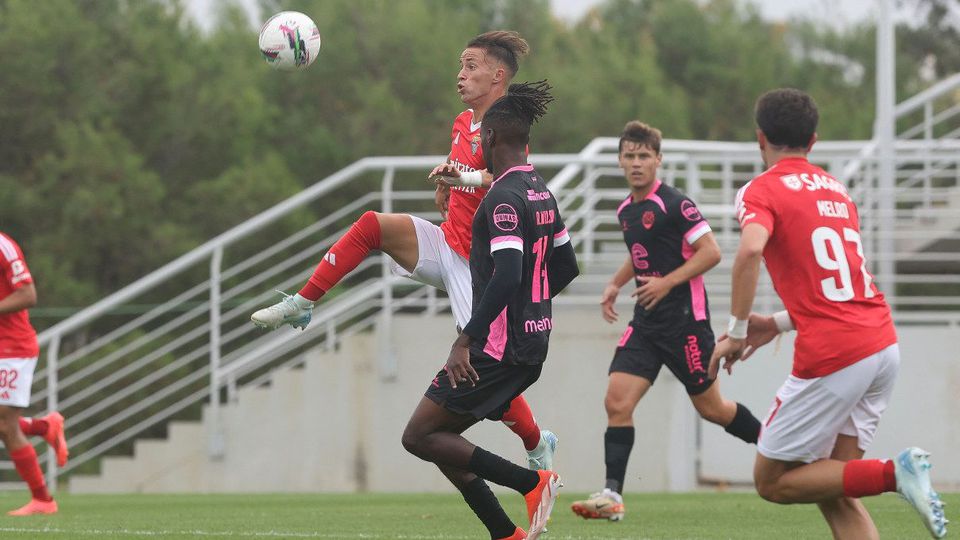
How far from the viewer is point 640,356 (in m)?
9.31

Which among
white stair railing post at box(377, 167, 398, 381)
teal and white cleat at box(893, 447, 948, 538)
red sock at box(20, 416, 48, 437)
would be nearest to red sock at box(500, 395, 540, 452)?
teal and white cleat at box(893, 447, 948, 538)

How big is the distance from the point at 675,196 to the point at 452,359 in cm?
346

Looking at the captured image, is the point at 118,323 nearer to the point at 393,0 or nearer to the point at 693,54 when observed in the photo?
the point at 393,0

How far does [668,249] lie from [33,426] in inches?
178

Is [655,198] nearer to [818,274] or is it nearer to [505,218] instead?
[505,218]

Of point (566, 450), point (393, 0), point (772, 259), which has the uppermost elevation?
point (393, 0)

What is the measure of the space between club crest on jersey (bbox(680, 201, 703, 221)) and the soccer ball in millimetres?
2430

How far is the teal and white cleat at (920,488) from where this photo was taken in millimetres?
5523

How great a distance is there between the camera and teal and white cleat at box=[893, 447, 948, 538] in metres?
Result: 5.52

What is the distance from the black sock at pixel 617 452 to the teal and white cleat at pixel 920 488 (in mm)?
3559

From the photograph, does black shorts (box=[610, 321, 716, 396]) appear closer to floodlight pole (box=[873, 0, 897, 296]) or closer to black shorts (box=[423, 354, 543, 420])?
black shorts (box=[423, 354, 543, 420])

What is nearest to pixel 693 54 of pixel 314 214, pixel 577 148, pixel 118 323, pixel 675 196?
pixel 577 148

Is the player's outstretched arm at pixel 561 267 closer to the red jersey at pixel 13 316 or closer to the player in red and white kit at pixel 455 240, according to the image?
the player in red and white kit at pixel 455 240

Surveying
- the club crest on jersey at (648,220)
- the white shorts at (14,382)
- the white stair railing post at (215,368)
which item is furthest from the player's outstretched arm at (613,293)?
the white stair railing post at (215,368)
